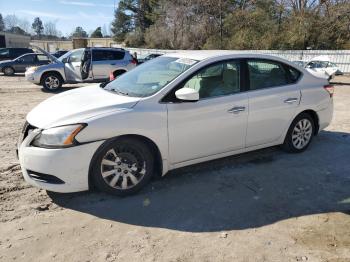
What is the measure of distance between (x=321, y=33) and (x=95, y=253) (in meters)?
29.9

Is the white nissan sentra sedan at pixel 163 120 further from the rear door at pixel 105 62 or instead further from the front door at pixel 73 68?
the front door at pixel 73 68

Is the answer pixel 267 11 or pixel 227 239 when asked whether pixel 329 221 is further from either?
pixel 267 11

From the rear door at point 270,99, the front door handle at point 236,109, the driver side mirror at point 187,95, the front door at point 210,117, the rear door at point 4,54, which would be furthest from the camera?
the rear door at point 4,54

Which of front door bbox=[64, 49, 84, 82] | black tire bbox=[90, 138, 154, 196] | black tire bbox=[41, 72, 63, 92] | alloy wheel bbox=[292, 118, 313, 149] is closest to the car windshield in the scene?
black tire bbox=[90, 138, 154, 196]

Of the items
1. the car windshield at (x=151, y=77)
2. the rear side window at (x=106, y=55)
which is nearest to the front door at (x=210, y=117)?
the car windshield at (x=151, y=77)

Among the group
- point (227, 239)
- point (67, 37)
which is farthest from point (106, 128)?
point (67, 37)

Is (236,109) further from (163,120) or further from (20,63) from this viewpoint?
(20,63)

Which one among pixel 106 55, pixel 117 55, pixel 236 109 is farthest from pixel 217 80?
pixel 117 55

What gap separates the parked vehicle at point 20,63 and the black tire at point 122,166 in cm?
1857

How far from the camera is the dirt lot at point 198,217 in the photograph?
10.0 ft

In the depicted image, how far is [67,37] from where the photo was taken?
112 metres

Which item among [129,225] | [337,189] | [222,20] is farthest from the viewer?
[222,20]

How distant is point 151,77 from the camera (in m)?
4.55

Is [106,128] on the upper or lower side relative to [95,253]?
upper
